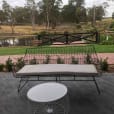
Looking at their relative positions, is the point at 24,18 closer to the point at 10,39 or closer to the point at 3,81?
the point at 10,39

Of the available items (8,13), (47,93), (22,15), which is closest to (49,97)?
(47,93)

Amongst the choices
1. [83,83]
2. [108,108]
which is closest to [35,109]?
[108,108]

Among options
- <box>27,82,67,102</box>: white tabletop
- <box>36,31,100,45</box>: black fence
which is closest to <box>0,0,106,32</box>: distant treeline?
<box>36,31,100,45</box>: black fence

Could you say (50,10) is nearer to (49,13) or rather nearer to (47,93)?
(49,13)

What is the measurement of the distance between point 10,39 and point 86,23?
14.7 feet

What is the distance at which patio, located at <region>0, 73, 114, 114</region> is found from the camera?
9.22 feet

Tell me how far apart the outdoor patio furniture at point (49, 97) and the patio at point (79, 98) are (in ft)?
0.61

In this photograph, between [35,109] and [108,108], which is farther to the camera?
[108,108]

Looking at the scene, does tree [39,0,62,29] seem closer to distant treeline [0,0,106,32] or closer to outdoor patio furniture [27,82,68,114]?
distant treeline [0,0,106,32]

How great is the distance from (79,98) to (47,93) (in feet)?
3.04

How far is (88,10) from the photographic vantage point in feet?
42.2

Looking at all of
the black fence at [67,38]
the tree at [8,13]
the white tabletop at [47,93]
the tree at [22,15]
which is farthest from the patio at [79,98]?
the tree at [8,13]

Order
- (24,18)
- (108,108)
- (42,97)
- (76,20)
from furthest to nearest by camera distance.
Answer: (24,18), (76,20), (108,108), (42,97)

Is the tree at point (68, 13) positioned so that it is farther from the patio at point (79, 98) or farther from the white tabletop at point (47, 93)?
the white tabletop at point (47, 93)
